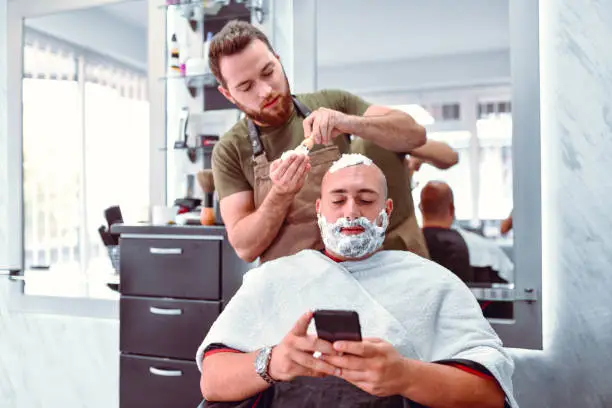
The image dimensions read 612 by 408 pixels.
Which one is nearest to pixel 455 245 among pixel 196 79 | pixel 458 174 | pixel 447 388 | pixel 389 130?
pixel 458 174

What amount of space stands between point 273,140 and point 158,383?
1212 millimetres

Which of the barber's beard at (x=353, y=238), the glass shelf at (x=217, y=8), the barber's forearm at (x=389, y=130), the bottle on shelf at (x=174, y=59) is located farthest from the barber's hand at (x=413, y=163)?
the bottle on shelf at (x=174, y=59)

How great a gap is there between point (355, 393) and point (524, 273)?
115 centimetres

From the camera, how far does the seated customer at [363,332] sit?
1.18m

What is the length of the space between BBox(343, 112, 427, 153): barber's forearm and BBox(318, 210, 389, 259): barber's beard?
0.29m

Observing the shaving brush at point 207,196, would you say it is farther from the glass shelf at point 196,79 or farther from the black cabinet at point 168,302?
the glass shelf at point 196,79

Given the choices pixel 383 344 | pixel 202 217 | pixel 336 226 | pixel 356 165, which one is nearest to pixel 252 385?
pixel 383 344

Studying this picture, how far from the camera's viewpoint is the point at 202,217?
2.45 metres

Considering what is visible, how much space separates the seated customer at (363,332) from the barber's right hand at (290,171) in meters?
0.08

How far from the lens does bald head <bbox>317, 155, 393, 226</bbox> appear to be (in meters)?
1.50

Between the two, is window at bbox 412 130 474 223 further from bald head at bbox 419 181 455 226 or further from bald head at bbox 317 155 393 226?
bald head at bbox 317 155 393 226

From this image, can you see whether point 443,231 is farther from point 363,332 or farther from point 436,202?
point 363,332

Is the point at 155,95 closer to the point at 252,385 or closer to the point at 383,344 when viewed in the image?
the point at 252,385

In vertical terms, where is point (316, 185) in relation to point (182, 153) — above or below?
below
